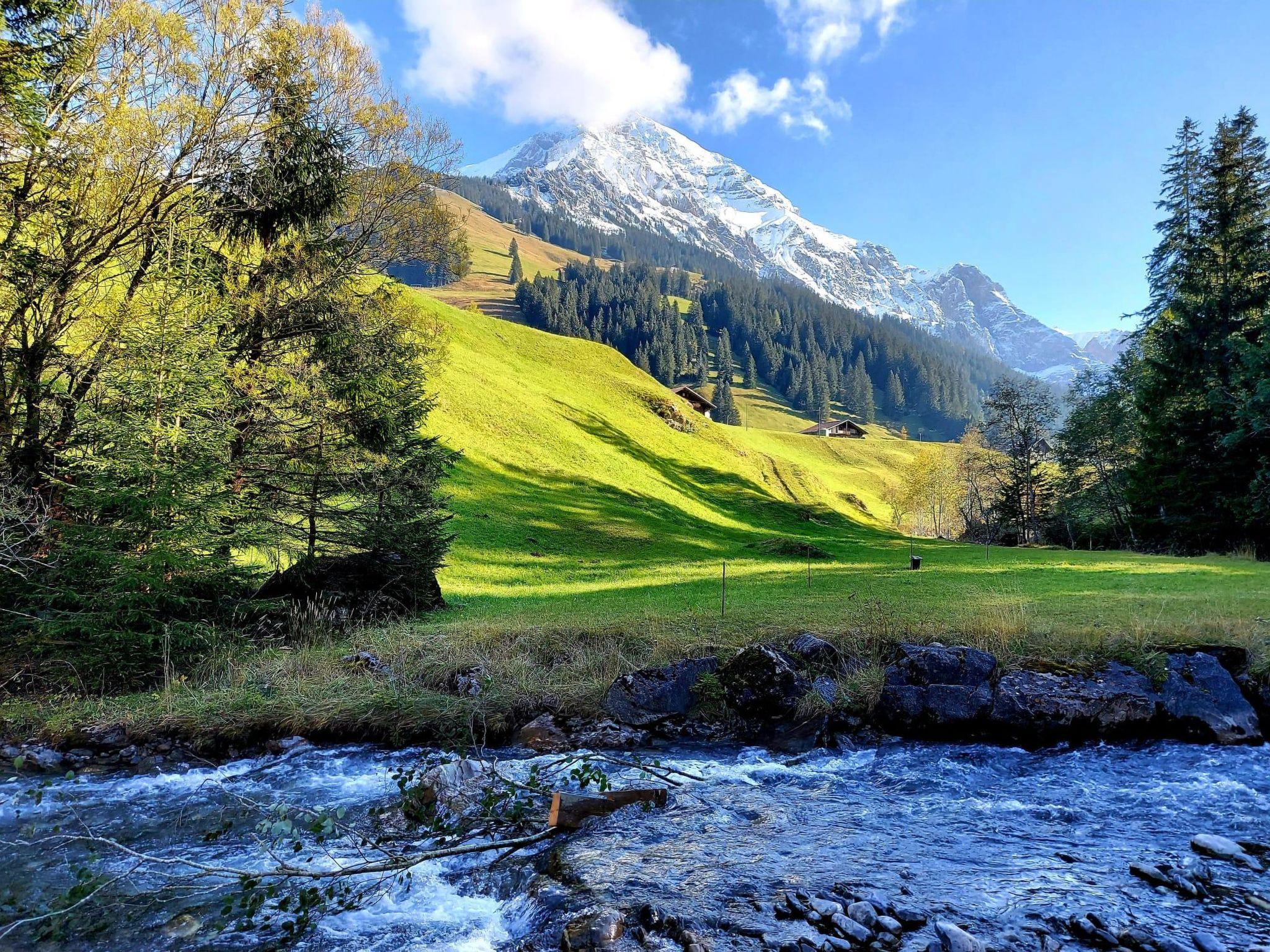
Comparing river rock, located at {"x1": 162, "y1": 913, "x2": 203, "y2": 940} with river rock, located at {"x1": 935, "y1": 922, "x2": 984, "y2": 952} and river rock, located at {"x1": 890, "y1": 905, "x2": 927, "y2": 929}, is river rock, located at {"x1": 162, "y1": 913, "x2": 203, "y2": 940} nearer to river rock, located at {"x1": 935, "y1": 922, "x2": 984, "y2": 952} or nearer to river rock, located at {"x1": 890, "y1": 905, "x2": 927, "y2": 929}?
river rock, located at {"x1": 890, "y1": 905, "x2": 927, "y2": 929}

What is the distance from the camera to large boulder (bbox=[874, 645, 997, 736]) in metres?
9.82

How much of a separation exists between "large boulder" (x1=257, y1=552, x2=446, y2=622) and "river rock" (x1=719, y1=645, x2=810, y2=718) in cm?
1063

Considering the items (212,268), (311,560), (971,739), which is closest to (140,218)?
(212,268)

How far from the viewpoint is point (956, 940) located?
4762 mm

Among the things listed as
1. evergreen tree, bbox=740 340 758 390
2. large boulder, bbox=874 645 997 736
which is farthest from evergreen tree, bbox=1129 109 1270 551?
evergreen tree, bbox=740 340 758 390

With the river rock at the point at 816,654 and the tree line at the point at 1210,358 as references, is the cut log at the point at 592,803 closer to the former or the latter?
the river rock at the point at 816,654

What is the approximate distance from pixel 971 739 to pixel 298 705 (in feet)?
37.3

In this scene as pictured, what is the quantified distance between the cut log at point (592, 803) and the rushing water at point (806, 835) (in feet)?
0.50

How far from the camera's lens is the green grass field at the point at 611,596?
1052 centimetres

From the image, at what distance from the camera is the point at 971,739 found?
9703mm

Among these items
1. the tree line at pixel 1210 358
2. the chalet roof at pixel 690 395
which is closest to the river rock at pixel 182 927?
the tree line at pixel 1210 358

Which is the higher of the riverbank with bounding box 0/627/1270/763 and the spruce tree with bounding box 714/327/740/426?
the spruce tree with bounding box 714/327/740/426

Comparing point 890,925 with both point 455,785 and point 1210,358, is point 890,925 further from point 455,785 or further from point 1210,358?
point 1210,358

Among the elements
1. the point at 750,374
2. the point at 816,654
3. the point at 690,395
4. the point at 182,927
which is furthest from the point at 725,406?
the point at 182,927
